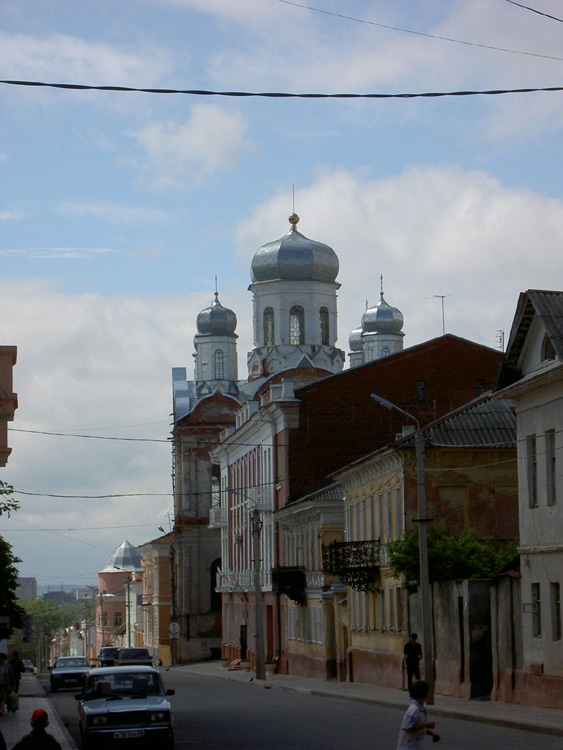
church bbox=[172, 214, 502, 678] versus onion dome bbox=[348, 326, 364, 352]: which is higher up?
onion dome bbox=[348, 326, 364, 352]

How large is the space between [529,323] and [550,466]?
3013 millimetres

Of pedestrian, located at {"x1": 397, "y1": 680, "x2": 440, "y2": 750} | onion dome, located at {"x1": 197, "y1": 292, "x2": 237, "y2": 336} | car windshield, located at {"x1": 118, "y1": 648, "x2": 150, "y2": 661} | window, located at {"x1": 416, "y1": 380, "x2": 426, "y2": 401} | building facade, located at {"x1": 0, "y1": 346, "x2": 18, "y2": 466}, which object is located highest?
onion dome, located at {"x1": 197, "y1": 292, "x2": 237, "y2": 336}

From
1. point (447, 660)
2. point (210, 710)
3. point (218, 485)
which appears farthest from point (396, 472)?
point (218, 485)

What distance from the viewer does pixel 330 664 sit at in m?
48.2

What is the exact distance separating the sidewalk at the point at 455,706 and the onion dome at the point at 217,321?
46140mm

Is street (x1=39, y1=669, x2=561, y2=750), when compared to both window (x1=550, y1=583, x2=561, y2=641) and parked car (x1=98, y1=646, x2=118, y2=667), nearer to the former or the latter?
window (x1=550, y1=583, x2=561, y2=641)

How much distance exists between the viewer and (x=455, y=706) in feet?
91.5

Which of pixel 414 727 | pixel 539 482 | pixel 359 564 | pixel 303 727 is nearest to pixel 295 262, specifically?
pixel 359 564

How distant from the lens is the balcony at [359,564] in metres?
41.7

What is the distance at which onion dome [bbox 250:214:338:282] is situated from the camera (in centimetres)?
7919

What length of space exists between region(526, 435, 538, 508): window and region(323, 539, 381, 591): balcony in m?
12.8

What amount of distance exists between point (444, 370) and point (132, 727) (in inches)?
1458

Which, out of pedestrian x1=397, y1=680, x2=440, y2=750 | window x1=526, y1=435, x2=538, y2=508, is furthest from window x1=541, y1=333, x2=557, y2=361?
pedestrian x1=397, y1=680, x2=440, y2=750

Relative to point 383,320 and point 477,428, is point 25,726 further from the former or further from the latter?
point 383,320
